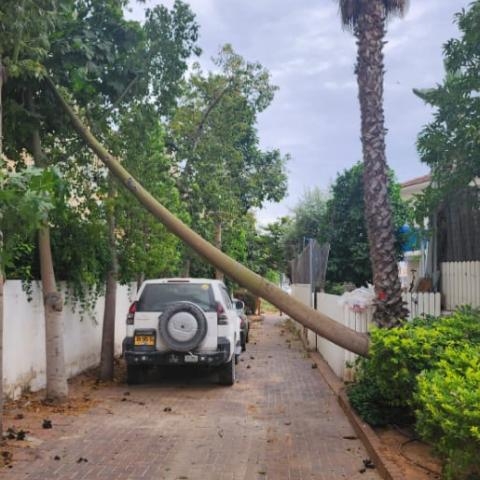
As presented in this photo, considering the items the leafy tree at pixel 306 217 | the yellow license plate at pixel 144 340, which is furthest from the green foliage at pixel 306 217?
the yellow license plate at pixel 144 340

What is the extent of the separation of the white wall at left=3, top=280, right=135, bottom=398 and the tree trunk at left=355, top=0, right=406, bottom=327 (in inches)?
207

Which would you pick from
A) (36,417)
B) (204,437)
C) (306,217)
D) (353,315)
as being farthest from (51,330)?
(306,217)

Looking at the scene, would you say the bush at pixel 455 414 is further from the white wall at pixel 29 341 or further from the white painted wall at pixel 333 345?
the white wall at pixel 29 341

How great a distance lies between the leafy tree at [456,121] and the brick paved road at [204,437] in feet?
12.5

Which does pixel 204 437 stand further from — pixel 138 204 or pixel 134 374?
pixel 138 204

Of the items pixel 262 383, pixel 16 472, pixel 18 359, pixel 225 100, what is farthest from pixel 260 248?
pixel 16 472

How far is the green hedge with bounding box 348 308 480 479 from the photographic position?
13.9 feet

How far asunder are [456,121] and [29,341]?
23.4 ft

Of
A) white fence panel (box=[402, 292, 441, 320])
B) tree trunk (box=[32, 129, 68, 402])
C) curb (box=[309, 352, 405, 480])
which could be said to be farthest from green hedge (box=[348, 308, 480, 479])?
tree trunk (box=[32, 129, 68, 402])

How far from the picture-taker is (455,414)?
420 cm

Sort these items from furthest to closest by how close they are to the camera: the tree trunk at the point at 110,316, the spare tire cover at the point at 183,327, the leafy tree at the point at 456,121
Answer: the tree trunk at the point at 110,316, the spare tire cover at the point at 183,327, the leafy tree at the point at 456,121

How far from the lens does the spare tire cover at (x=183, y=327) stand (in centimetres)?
1041

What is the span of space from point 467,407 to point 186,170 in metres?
16.6

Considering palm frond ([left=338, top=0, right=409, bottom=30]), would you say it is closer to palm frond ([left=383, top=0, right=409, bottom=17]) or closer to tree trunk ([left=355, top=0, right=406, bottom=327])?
palm frond ([left=383, top=0, right=409, bottom=17])
